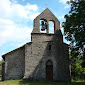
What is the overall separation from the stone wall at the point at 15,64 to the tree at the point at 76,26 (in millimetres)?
6607

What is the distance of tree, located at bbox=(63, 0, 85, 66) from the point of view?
41.8 ft

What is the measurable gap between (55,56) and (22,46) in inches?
181

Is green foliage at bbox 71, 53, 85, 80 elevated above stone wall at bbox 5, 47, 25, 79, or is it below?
below

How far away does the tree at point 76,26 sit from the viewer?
12.8m

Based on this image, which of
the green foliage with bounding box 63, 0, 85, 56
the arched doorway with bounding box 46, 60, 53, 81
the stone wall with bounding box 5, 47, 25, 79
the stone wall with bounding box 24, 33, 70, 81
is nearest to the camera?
the green foliage with bounding box 63, 0, 85, 56

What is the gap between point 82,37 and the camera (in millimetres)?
12414

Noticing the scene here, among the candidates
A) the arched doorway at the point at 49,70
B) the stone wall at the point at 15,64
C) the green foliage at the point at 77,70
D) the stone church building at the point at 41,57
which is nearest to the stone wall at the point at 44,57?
the stone church building at the point at 41,57

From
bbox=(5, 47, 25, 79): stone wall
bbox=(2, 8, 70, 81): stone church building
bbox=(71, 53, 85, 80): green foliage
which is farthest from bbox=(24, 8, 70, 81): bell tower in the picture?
bbox=(71, 53, 85, 80): green foliage

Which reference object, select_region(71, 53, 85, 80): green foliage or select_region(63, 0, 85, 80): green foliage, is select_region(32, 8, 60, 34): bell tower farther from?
select_region(71, 53, 85, 80): green foliage

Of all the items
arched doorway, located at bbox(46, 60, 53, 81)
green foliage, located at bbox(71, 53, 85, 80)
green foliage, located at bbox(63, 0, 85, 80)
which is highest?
green foliage, located at bbox(63, 0, 85, 80)

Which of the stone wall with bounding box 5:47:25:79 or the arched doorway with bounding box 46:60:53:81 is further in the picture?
the stone wall with bounding box 5:47:25:79

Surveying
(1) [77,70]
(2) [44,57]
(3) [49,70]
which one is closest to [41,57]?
(2) [44,57]

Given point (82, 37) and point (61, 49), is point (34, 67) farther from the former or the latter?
point (82, 37)

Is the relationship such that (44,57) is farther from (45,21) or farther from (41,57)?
(45,21)
